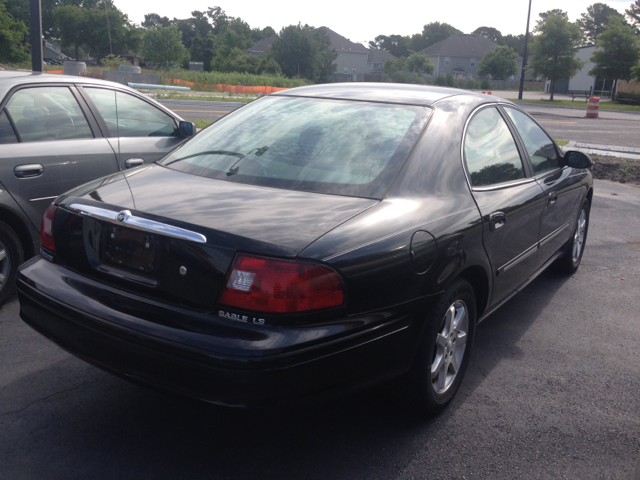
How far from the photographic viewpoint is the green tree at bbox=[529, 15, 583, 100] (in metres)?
45.0

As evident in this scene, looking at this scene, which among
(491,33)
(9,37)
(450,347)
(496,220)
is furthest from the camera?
(491,33)

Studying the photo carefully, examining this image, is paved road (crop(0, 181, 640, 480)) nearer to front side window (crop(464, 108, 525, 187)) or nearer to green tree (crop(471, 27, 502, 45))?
front side window (crop(464, 108, 525, 187))

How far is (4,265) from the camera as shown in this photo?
14.1 ft

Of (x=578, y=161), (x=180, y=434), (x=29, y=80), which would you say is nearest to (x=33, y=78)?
(x=29, y=80)

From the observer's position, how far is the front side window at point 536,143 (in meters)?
4.26

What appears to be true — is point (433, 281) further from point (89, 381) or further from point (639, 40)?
point (639, 40)

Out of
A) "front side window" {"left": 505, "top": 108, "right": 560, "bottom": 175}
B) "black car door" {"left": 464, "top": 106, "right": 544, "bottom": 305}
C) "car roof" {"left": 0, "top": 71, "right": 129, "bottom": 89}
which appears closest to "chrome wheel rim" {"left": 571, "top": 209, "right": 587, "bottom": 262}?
"front side window" {"left": 505, "top": 108, "right": 560, "bottom": 175}

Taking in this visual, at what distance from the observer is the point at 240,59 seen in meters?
64.4

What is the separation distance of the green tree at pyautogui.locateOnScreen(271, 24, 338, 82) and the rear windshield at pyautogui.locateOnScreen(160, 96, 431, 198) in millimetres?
63766

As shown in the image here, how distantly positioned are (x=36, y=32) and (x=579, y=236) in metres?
7.77

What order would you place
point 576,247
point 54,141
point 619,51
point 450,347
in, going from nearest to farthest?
1. point 450,347
2. point 54,141
3. point 576,247
4. point 619,51

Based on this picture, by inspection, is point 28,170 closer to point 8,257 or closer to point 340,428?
point 8,257

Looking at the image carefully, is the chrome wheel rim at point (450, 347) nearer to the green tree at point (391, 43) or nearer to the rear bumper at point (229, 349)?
the rear bumper at point (229, 349)

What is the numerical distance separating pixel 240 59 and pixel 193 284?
6564 cm
